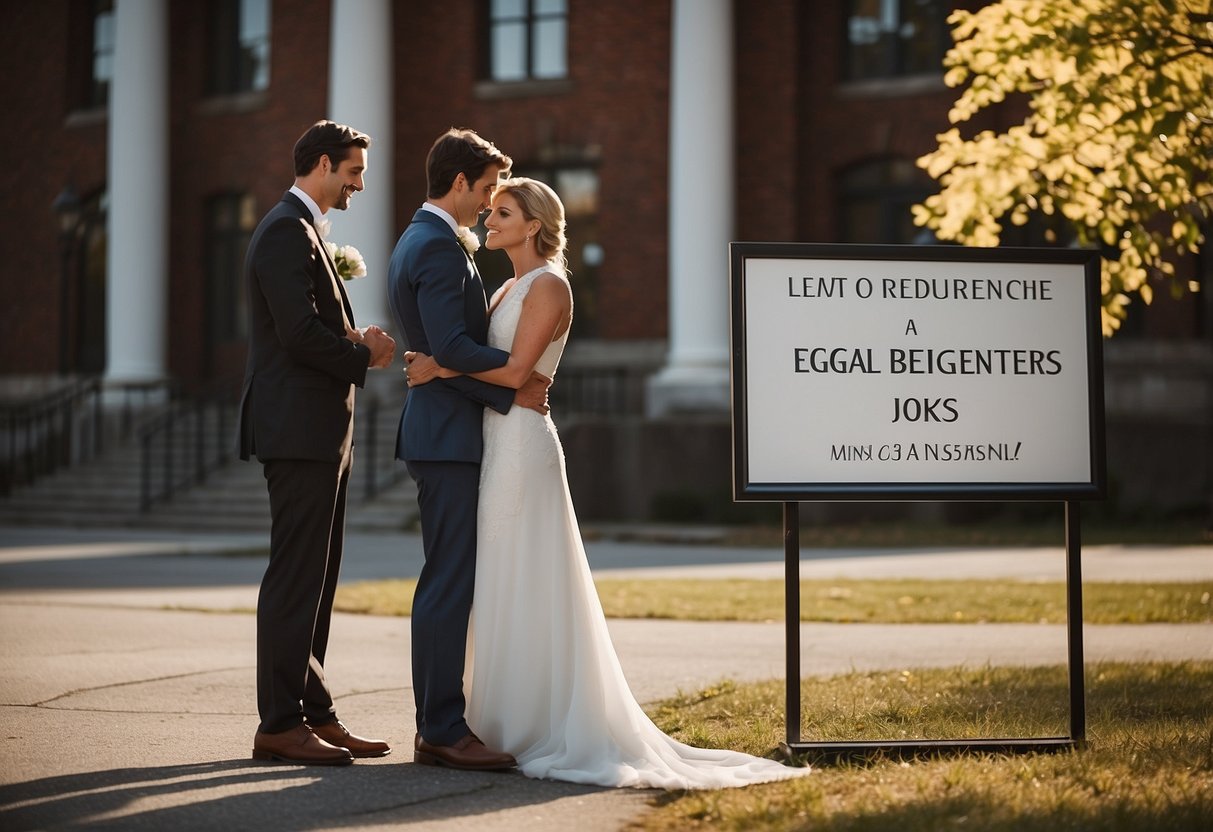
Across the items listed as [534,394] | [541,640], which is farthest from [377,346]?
[541,640]

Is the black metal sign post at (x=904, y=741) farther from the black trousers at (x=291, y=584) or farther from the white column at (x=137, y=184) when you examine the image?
the white column at (x=137, y=184)

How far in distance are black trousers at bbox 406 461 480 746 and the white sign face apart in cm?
101

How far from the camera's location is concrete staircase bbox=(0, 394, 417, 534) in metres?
19.9

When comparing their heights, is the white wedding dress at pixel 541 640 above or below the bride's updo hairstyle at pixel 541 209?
below

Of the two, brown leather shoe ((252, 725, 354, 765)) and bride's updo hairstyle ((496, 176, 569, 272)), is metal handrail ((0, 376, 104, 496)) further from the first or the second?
bride's updo hairstyle ((496, 176, 569, 272))

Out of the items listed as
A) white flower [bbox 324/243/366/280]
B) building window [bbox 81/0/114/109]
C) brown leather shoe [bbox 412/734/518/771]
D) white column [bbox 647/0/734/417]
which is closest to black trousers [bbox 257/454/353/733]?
brown leather shoe [bbox 412/734/518/771]

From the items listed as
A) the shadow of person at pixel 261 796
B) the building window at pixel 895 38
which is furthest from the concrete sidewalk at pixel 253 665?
the building window at pixel 895 38

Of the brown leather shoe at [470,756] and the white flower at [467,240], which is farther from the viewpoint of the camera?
the white flower at [467,240]

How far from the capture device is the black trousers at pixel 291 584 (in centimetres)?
530

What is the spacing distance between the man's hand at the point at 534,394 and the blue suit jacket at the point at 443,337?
0.04 metres

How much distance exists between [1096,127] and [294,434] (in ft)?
16.7

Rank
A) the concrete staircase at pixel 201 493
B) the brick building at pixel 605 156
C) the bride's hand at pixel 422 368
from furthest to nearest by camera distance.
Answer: the brick building at pixel 605 156 → the concrete staircase at pixel 201 493 → the bride's hand at pixel 422 368

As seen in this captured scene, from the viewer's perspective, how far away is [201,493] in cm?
2152

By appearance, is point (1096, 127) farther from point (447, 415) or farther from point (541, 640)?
point (541, 640)
